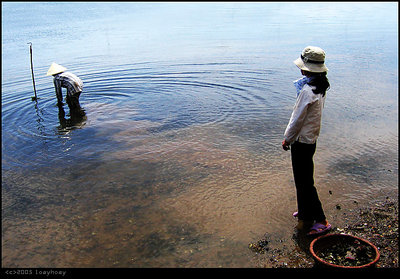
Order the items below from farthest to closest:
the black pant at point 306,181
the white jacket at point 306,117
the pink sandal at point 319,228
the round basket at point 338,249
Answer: the pink sandal at point 319,228
the black pant at point 306,181
the white jacket at point 306,117
the round basket at point 338,249

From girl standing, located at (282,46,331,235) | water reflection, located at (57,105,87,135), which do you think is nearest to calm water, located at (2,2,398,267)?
water reflection, located at (57,105,87,135)

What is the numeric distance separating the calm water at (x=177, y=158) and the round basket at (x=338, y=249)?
36 cm

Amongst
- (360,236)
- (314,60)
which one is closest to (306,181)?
(360,236)

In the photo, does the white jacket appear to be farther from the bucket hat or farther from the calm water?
the calm water

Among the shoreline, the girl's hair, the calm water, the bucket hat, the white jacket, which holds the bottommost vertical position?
the shoreline

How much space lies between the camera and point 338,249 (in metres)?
3.78

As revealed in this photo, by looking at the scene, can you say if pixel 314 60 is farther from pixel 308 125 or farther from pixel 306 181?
pixel 306 181

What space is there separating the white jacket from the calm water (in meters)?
1.27

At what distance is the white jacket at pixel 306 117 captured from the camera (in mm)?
3772

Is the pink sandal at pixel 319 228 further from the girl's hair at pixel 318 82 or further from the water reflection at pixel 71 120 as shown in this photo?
the water reflection at pixel 71 120

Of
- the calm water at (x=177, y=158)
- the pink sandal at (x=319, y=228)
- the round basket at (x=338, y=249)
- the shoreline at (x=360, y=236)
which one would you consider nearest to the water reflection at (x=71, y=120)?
the calm water at (x=177, y=158)

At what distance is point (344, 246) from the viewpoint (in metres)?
3.82

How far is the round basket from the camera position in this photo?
11.6 feet
